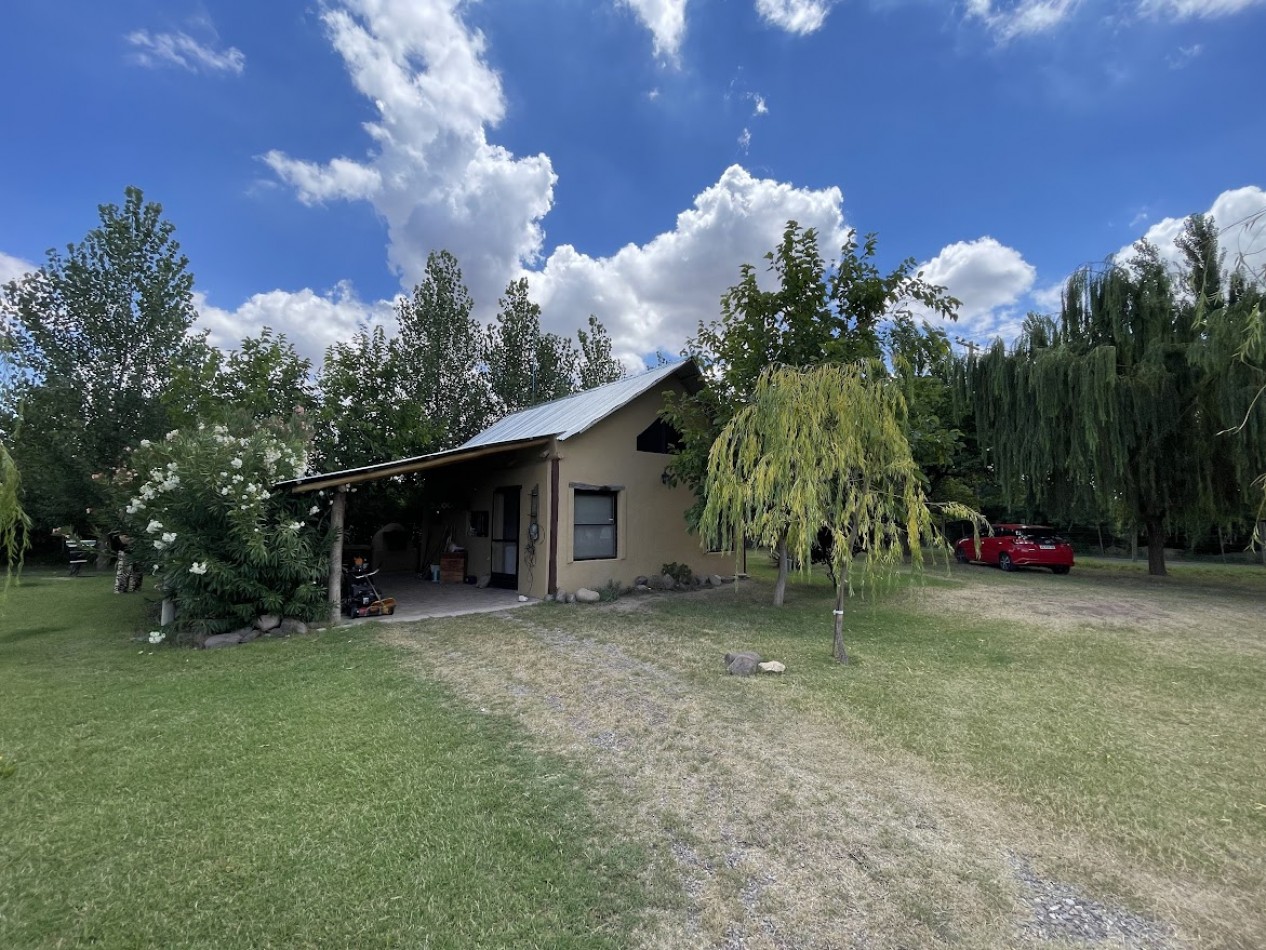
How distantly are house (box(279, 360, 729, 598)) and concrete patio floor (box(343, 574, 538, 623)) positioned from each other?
546 mm

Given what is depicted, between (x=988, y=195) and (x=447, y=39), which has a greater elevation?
(x=447, y=39)

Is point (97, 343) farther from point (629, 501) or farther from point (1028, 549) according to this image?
point (1028, 549)

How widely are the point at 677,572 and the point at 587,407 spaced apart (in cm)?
410

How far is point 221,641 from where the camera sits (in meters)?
6.88

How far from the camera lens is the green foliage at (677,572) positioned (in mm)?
11688

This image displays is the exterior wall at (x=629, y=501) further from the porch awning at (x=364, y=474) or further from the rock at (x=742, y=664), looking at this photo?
the rock at (x=742, y=664)

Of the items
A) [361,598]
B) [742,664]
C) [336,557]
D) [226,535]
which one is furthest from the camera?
[361,598]

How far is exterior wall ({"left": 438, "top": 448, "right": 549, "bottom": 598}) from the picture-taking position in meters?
10.2

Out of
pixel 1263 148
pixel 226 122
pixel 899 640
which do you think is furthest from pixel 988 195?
pixel 226 122

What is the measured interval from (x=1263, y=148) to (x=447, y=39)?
1019 cm

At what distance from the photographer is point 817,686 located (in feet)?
17.0

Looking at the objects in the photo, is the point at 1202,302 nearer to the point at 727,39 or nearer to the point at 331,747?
the point at 331,747

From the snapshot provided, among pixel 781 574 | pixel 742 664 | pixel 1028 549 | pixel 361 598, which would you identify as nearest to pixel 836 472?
pixel 742 664

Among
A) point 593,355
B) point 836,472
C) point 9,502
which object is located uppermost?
point 593,355
